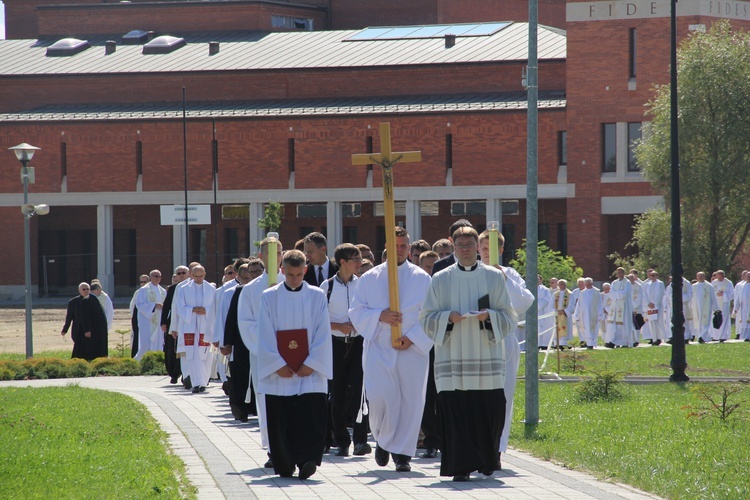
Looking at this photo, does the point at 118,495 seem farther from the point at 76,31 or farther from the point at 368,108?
the point at 76,31

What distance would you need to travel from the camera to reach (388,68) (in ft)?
182

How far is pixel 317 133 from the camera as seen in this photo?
172ft

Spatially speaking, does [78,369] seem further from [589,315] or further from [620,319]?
[620,319]

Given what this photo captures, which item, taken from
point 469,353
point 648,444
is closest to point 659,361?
point 648,444

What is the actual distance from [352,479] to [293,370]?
3.22ft

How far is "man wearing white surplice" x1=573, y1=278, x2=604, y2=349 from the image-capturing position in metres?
30.7

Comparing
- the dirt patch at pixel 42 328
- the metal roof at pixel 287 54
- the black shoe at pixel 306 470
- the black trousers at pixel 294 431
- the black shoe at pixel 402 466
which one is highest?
the metal roof at pixel 287 54

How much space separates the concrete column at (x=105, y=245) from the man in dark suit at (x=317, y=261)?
42.7m

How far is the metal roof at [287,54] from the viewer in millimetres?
56000

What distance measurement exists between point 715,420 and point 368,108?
136 feet

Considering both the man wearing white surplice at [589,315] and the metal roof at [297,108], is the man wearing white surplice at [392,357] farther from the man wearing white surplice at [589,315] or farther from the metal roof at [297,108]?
the metal roof at [297,108]

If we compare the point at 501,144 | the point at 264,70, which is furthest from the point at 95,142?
the point at 501,144

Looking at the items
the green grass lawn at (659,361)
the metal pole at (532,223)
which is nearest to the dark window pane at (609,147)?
the green grass lawn at (659,361)

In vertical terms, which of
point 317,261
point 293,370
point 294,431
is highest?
point 317,261
